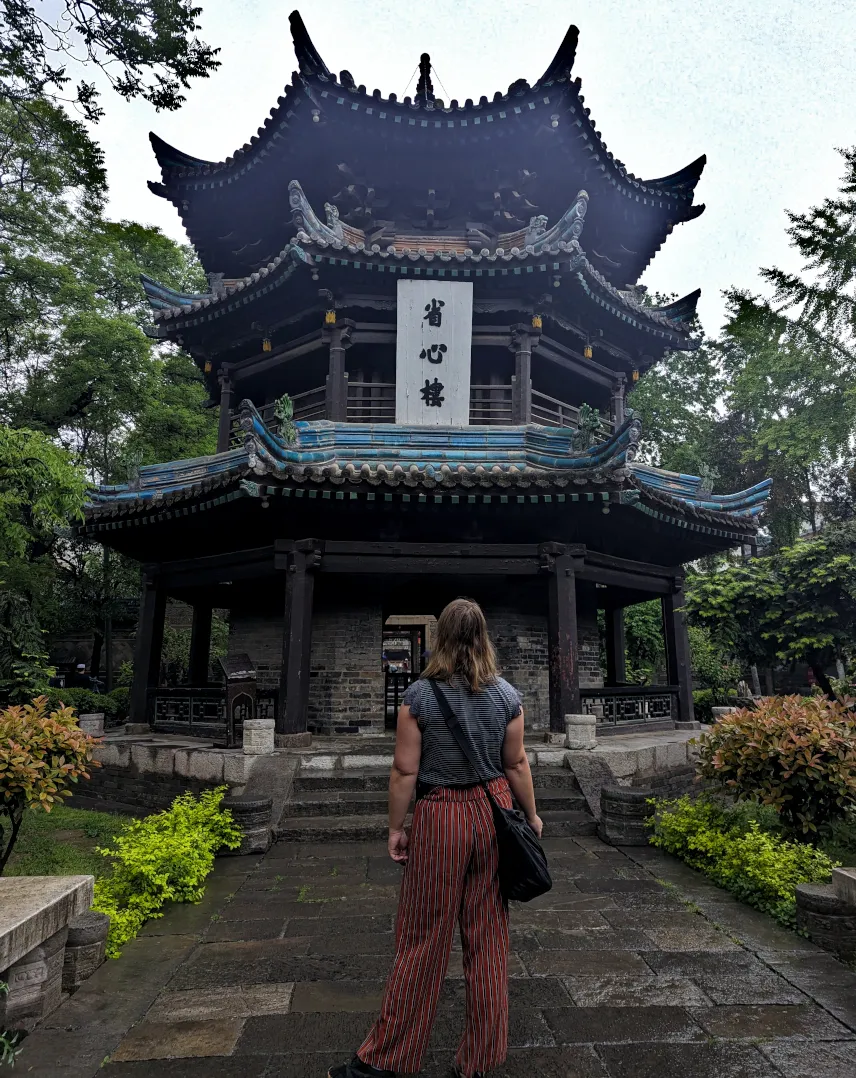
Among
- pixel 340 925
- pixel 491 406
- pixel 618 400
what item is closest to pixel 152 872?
pixel 340 925

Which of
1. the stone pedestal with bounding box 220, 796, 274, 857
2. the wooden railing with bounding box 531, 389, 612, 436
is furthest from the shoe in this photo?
the wooden railing with bounding box 531, 389, 612, 436

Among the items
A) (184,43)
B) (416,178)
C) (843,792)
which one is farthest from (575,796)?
(416,178)

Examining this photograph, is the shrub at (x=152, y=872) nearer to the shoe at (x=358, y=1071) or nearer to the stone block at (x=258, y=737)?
the shoe at (x=358, y=1071)

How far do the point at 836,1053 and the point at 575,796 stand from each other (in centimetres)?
447

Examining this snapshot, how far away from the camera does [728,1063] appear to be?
110 inches

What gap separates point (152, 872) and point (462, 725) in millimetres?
3401

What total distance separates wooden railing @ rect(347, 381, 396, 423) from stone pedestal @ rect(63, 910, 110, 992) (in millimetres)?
8507

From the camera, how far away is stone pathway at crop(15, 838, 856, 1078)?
2.83 meters

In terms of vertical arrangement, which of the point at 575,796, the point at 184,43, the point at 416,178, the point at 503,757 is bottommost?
the point at 575,796

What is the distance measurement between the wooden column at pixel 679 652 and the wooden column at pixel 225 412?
335 inches

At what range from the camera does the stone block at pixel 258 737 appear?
8109 millimetres

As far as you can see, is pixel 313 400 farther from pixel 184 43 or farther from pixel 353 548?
pixel 184 43

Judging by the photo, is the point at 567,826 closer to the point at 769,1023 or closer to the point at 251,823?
the point at 251,823

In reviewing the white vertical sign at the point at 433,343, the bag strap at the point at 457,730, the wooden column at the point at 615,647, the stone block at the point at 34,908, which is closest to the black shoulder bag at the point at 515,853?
the bag strap at the point at 457,730
